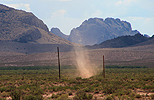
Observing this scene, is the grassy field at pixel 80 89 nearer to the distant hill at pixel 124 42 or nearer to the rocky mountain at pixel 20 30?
the rocky mountain at pixel 20 30

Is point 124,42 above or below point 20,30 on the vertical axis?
below

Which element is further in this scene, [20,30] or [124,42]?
[124,42]

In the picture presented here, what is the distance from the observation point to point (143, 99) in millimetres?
16766

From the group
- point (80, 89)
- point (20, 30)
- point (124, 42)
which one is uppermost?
point (20, 30)

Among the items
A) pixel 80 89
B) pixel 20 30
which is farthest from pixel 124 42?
pixel 80 89

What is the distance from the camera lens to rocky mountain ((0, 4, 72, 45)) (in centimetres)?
16688

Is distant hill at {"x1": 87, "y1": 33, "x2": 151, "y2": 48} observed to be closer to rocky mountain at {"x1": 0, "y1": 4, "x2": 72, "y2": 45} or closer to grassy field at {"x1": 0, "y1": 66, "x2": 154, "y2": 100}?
rocky mountain at {"x1": 0, "y1": 4, "x2": 72, "y2": 45}

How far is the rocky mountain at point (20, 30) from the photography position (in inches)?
6570

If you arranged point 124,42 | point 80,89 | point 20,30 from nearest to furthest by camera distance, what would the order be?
point 80,89 < point 20,30 < point 124,42

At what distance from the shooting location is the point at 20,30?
175 m

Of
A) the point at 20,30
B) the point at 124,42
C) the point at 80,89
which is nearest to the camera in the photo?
the point at 80,89

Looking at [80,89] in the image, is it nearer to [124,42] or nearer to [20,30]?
[20,30]

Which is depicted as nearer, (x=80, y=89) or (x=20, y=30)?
(x=80, y=89)

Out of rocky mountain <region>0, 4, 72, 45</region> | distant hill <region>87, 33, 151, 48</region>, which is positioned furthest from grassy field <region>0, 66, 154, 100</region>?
distant hill <region>87, 33, 151, 48</region>
